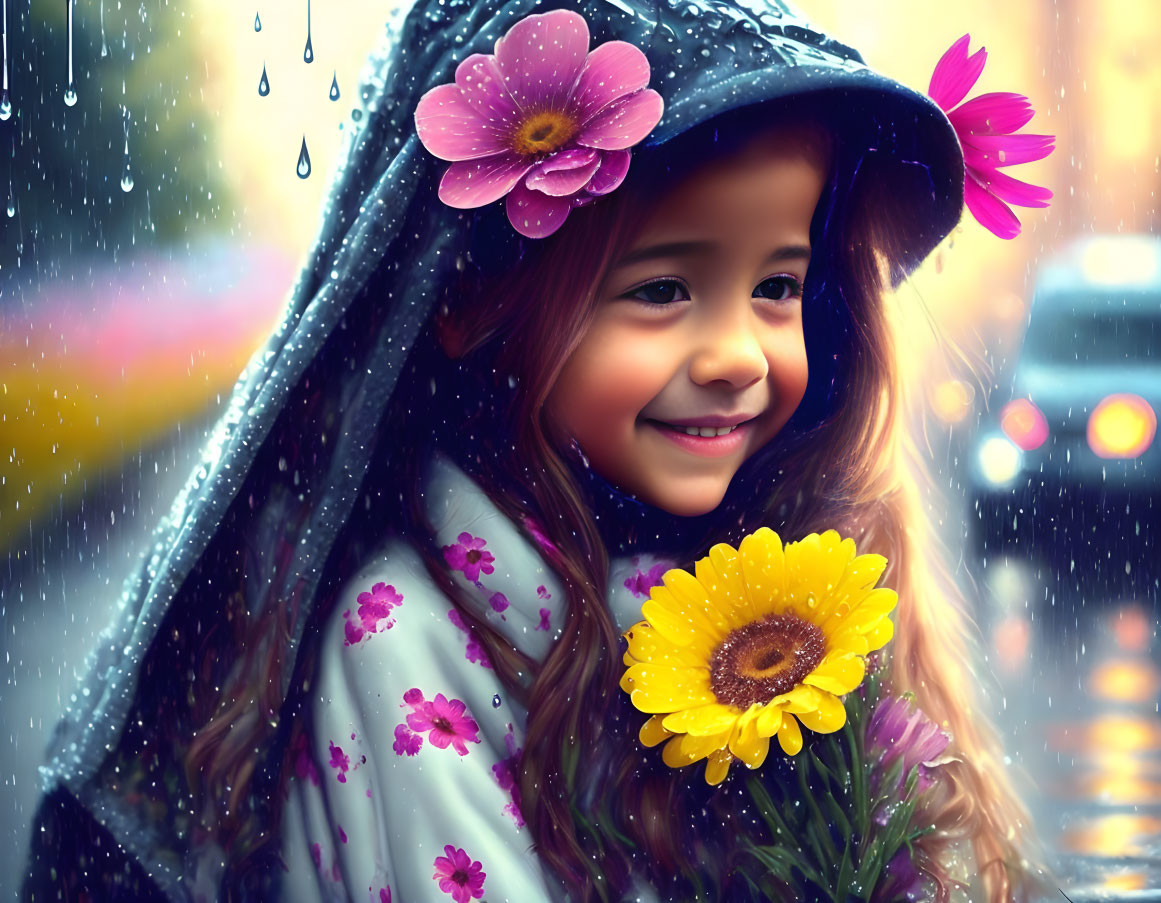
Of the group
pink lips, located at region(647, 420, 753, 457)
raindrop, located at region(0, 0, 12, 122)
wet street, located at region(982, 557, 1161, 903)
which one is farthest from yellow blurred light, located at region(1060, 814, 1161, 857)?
raindrop, located at region(0, 0, 12, 122)

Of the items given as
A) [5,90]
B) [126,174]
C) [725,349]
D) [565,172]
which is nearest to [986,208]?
[725,349]

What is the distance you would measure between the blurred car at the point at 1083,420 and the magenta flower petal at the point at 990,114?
0.68ft

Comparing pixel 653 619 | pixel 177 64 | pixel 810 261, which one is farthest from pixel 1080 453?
pixel 177 64

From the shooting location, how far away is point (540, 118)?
945mm

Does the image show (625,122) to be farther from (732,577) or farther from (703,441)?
(732,577)

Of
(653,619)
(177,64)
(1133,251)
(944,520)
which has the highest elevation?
(177,64)

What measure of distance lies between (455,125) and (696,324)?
242 mm

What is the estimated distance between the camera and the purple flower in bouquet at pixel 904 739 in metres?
1.07

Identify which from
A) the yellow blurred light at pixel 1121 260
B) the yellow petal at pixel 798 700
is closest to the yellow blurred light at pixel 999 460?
the yellow blurred light at pixel 1121 260

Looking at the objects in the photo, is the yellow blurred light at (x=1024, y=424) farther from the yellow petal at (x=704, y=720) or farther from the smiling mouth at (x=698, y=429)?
the yellow petal at (x=704, y=720)

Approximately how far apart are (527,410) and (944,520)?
48 cm

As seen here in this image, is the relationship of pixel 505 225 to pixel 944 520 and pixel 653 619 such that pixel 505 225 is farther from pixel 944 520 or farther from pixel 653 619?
pixel 944 520

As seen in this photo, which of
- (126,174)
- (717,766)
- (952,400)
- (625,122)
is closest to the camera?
(625,122)

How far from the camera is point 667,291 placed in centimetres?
99
